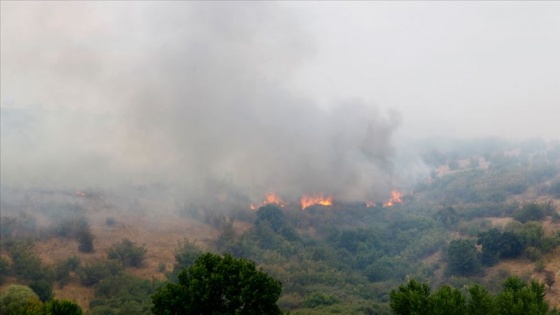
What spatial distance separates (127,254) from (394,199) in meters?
88.2

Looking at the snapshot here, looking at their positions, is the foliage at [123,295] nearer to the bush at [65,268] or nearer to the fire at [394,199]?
the bush at [65,268]

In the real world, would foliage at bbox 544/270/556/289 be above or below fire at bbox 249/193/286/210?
below

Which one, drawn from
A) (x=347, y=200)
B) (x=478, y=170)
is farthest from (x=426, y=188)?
(x=347, y=200)

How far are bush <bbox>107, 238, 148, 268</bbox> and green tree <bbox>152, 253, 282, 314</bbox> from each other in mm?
46575

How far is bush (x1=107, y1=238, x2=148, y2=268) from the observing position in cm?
7288

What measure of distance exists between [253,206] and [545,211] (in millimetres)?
66015

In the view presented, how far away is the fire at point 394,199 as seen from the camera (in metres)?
132

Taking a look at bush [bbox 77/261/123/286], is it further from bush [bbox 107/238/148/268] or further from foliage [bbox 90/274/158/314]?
bush [bbox 107/238/148/268]

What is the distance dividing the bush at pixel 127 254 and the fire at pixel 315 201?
180 ft

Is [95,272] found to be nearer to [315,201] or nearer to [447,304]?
[447,304]

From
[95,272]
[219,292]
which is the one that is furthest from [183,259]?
[219,292]

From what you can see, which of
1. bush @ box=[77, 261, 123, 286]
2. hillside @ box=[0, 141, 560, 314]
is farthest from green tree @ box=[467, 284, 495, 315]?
bush @ box=[77, 261, 123, 286]

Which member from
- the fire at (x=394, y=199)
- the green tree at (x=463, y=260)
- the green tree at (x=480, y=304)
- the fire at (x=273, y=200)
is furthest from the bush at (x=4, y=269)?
the fire at (x=394, y=199)

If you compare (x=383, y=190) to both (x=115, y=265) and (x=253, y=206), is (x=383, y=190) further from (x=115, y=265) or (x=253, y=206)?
(x=115, y=265)
